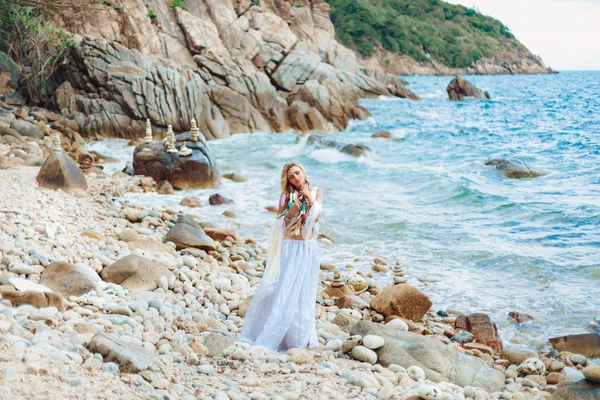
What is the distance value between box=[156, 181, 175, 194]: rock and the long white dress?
8995 mm

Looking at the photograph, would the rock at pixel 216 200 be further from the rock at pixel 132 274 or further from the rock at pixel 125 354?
the rock at pixel 125 354

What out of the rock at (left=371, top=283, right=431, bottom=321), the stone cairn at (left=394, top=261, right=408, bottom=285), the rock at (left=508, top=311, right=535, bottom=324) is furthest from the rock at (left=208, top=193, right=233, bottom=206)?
the rock at (left=508, top=311, right=535, bottom=324)

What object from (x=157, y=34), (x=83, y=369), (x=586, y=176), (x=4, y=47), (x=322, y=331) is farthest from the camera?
(x=157, y=34)

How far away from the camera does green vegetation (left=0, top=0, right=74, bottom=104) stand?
2392cm

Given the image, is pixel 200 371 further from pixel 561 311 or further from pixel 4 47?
pixel 4 47

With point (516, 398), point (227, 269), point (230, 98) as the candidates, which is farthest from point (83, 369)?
Answer: point (230, 98)

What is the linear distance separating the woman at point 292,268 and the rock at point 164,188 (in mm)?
9014

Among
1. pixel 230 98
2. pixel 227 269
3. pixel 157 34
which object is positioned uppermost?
pixel 157 34

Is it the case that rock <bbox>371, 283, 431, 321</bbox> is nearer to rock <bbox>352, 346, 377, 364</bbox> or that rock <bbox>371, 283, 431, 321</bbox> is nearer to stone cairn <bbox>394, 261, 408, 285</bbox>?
stone cairn <bbox>394, 261, 408, 285</bbox>

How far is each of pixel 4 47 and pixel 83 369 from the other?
27.0 meters

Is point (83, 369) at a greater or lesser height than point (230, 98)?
lesser

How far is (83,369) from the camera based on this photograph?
13.1 feet

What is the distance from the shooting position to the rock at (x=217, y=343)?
5.35 metres

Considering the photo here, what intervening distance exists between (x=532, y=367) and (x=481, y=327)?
3.59 feet
